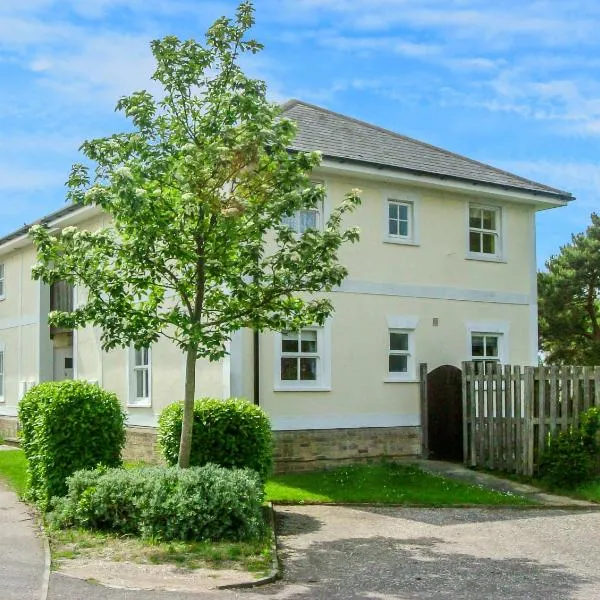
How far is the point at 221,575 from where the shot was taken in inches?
360

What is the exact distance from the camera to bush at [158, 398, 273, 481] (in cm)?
1276

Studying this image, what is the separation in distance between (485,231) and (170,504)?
12.0 m

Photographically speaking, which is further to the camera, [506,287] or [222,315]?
[506,287]

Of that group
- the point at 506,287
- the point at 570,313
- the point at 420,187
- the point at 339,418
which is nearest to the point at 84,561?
the point at 339,418

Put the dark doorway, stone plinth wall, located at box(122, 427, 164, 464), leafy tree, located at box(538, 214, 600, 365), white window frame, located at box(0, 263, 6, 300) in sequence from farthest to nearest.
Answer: leafy tree, located at box(538, 214, 600, 365)
white window frame, located at box(0, 263, 6, 300)
stone plinth wall, located at box(122, 427, 164, 464)
the dark doorway

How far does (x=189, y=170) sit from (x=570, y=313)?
24.4 meters

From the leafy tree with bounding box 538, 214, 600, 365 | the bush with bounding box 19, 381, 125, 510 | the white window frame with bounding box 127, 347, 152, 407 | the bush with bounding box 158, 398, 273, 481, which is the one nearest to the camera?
the bush with bounding box 158, 398, 273, 481

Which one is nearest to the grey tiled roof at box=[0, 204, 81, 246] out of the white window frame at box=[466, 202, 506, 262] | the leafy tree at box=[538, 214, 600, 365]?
the white window frame at box=[466, 202, 506, 262]

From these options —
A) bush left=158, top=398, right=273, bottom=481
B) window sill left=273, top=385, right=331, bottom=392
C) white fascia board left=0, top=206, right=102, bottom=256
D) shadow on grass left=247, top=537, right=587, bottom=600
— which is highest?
white fascia board left=0, top=206, right=102, bottom=256

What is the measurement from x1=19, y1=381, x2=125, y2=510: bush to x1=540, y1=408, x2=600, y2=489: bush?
7.28m

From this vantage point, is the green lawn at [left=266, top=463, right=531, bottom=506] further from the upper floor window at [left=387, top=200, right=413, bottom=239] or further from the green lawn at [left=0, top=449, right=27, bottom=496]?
the upper floor window at [left=387, top=200, right=413, bottom=239]

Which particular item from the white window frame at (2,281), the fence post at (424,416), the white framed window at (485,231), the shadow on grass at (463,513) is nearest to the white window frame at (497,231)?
the white framed window at (485,231)

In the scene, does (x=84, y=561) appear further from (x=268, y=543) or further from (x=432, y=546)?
(x=432, y=546)

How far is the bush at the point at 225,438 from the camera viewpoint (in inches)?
502
